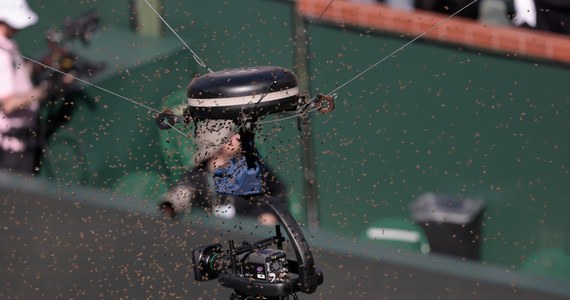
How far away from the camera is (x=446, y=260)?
4.17 m

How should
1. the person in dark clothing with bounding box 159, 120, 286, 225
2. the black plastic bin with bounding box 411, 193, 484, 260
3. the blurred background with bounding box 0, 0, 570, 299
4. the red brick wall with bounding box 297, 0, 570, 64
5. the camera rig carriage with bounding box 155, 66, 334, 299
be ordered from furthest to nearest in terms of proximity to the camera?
the black plastic bin with bounding box 411, 193, 484, 260 < the red brick wall with bounding box 297, 0, 570, 64 < the blurred background with bounding box 0, 0, 570, 299 < the person in dark clothing with bounding box 159, 120, 286, 225 < the camera rig carriage with bounding box 155, 66, 334, 299

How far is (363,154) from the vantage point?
424 centimetres

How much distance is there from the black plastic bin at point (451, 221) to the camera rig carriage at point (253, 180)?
1.54 meters

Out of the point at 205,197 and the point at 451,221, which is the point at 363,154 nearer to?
the point at 451,221

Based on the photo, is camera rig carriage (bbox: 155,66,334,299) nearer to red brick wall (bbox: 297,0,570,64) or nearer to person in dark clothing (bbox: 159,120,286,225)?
person in dark clothing (bbox: 159,120,286,225)

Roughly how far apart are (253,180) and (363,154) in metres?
1.46

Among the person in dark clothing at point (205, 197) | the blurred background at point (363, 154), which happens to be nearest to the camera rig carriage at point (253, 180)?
the person in dark clothing at point (205, 197)

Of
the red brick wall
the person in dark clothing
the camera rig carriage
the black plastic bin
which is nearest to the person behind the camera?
the camera rig carriage

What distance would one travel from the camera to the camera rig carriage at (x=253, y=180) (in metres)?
2.72

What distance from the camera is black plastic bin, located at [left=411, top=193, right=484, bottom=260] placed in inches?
170

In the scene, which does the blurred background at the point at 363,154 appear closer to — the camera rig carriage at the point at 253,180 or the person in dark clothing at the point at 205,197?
the person in dark clothing at the point at 205,197

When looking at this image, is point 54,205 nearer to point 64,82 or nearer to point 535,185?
point 64,82

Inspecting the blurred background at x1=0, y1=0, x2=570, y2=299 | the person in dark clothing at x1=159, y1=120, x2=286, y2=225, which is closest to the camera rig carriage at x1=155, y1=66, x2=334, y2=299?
the person in dark clothing at x1=159, y1=120, x2=286, y2=225

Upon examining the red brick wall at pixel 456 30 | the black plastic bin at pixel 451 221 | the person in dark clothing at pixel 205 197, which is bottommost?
the black plastic bin at pixel 451 221
